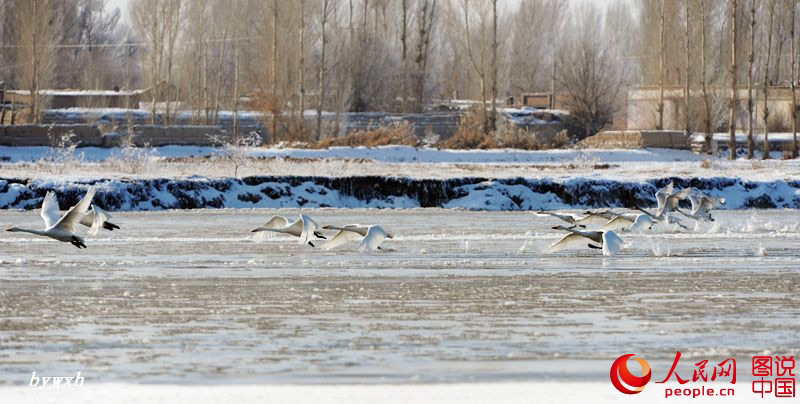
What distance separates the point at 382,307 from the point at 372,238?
4.97 meters

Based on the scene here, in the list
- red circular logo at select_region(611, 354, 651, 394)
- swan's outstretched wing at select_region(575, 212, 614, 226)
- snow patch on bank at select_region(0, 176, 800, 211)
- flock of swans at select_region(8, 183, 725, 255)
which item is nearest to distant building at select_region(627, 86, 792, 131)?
snow patch on bank at select_region(0, 176, 800, 211)

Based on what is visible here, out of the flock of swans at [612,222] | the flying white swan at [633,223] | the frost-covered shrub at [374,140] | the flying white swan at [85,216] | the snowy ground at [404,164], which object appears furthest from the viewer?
the frost-covered shrub at [374,140]

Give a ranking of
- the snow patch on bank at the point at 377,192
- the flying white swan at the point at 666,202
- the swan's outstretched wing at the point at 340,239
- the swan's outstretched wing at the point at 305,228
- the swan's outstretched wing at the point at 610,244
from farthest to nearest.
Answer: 1. the snow patch on bank at the point at 377,192
2. the flying white swan at the point at 666,202
3. the swan's outstretched wing at the point at 340,239
4. the swan's outstretched wing at the point at 305,228
5. the swan's outstretched wing at the point at 610,244

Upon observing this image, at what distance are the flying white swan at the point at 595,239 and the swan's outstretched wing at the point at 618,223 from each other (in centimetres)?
114

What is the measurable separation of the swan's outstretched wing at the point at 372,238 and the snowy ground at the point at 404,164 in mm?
13927

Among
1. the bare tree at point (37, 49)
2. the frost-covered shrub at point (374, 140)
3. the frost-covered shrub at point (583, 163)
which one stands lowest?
the frost-covered shrub at point (583, 163)

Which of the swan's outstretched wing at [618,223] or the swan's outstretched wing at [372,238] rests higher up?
the swan's outstretched wing at [618,223]

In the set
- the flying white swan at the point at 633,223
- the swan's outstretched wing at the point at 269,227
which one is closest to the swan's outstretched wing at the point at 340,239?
the swan's outstretched wing at the point at 269,227

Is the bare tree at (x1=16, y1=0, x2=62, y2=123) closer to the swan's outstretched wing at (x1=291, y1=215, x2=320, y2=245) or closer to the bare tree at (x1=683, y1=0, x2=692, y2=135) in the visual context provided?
the bare tree at (x1=683, y1=0, x2=692, y2=135)

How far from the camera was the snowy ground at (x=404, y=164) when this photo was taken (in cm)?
3238

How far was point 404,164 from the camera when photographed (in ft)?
126

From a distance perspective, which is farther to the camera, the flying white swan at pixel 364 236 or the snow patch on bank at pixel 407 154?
the snow patch on bank at pixel 407 154

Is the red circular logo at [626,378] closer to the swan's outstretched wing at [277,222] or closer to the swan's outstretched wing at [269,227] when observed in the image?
the swan's outstretched wing at [269,227]

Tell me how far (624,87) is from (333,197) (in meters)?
58.5
